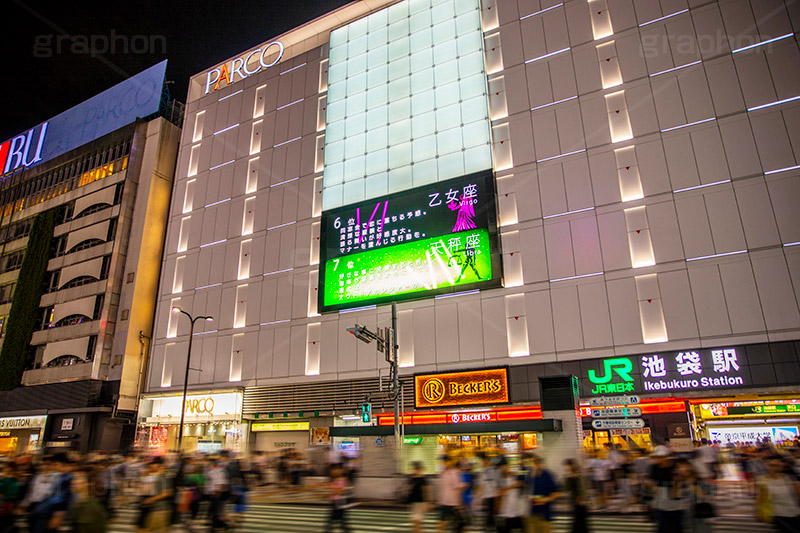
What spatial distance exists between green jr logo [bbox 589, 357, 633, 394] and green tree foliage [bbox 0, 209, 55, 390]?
162 feet

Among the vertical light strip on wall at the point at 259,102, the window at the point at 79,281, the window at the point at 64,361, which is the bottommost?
the window at the point at 64,361

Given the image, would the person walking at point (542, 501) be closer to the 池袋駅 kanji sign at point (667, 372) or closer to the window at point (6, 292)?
the 池袋駅 kanji sign at point (667, 372)

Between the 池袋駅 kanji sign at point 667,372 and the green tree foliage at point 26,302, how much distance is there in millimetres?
49251

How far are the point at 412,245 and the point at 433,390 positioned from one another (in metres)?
8.54


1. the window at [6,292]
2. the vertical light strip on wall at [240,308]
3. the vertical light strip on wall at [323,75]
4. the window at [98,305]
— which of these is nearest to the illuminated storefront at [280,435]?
the vertical light strip on wall at [240,308]

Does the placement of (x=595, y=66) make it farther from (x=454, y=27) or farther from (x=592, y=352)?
(x=592, y=352)

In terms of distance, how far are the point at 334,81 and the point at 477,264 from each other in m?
19.4

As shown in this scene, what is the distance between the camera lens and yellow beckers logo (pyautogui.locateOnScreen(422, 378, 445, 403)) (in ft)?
93.6

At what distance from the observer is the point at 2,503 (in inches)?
471

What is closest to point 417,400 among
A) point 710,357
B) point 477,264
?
Result: point 477,264

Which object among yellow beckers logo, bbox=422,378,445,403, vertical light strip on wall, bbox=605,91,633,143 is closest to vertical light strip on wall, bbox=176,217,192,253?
yellow beckers logo, bbox=422,378,445,403

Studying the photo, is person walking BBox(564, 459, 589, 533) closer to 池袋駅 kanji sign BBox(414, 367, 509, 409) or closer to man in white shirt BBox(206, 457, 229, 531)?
man in white shirt BBox(206, 457, 229, 531)

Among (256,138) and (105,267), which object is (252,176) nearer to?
(256,138)

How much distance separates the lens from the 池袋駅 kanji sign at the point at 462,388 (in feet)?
88.8
